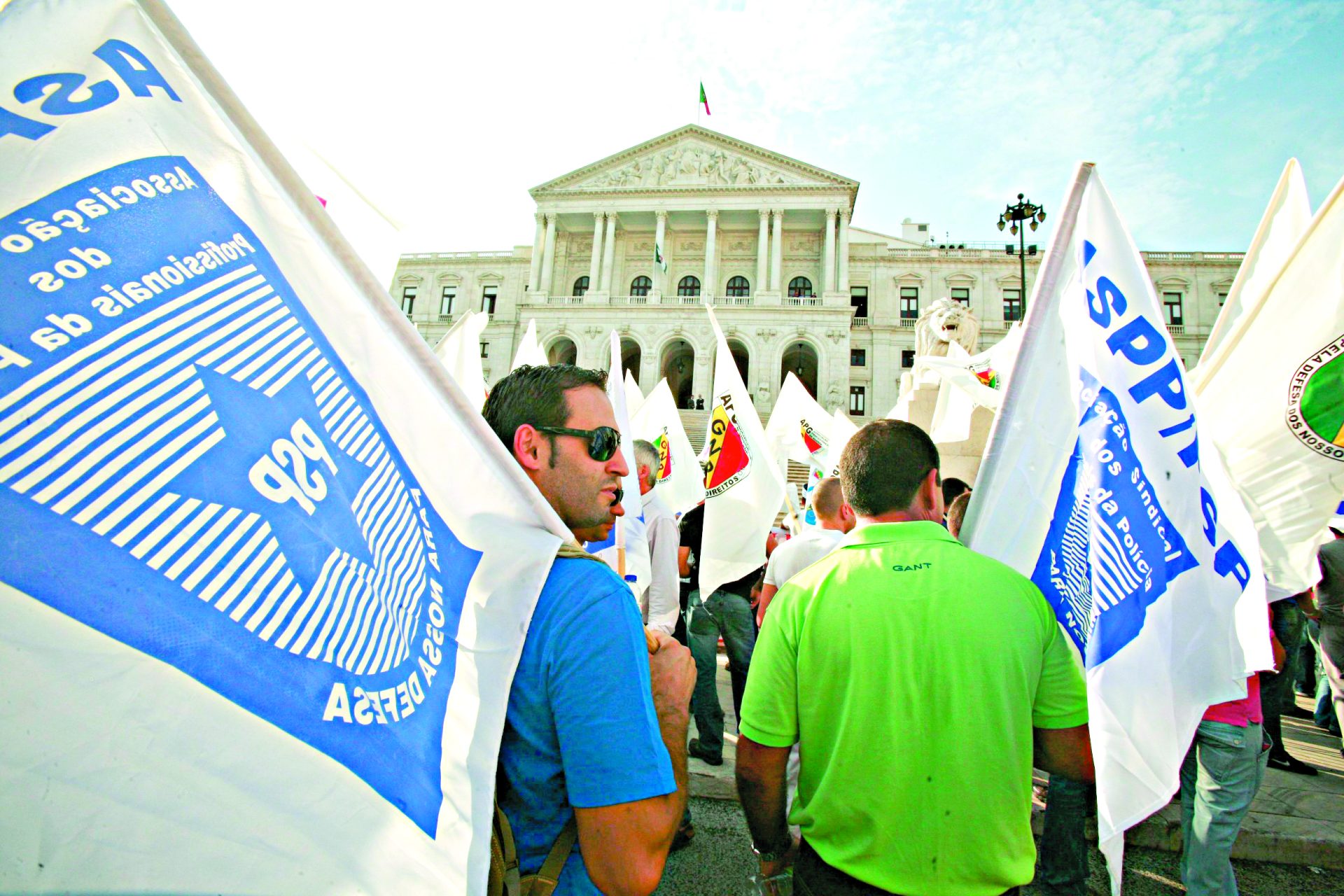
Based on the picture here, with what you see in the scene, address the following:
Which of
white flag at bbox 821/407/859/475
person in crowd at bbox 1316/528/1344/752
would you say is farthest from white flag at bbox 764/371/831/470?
person in crowd at bbox 1316/528/1344/752

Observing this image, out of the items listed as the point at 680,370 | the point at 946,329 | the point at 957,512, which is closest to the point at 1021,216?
the point at 946,329

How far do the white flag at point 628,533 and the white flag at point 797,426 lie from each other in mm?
5249

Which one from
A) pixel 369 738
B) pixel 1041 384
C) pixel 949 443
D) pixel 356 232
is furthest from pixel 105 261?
pixel 949 443

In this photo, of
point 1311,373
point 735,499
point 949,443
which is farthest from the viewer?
point 949,443

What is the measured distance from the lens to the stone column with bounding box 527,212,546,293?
123 feet

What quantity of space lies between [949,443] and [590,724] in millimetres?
7283

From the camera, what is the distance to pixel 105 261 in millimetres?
640

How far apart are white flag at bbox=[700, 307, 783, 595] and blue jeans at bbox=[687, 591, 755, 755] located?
19 cm

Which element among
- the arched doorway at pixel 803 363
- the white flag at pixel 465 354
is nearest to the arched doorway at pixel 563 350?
the arched doorway at pixel 803 363

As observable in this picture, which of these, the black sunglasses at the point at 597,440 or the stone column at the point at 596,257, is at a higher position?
the stone column at the point at 596,257

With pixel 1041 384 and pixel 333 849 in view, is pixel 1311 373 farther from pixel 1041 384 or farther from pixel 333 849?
pixel 333 849

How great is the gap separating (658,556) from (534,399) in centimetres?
294

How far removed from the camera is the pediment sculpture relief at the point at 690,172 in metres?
36.8

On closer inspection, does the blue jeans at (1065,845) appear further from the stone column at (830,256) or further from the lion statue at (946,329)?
the stone column at (830,256)
